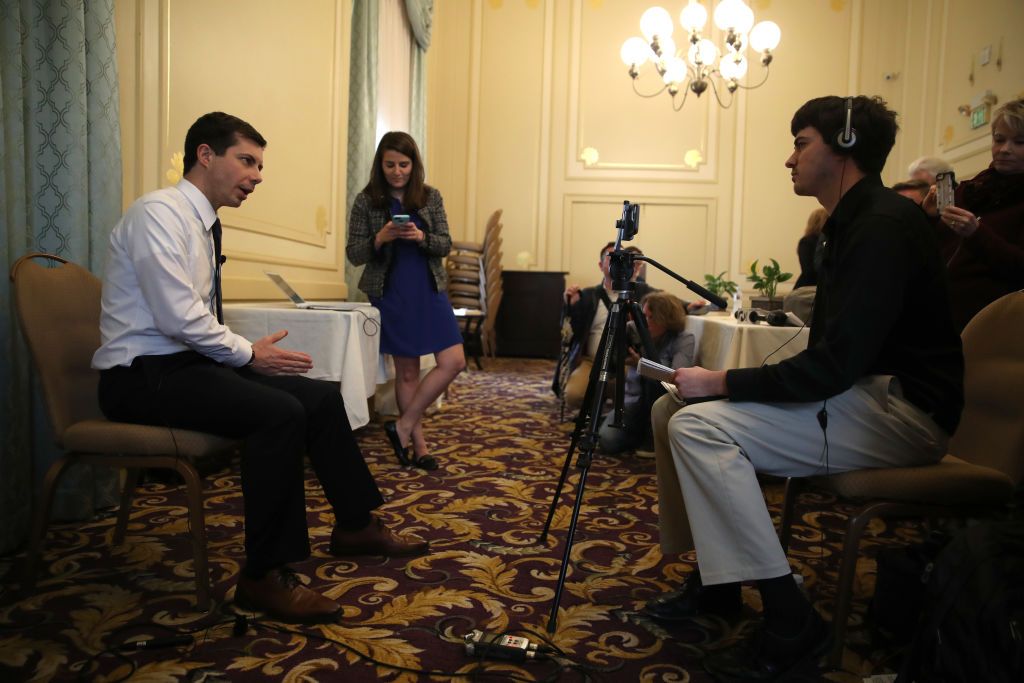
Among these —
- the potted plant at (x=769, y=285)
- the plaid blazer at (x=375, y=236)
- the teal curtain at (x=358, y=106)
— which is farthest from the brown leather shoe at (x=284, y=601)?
the teal curtain at (x=358, y=106)

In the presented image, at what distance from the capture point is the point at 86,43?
7.02 feet

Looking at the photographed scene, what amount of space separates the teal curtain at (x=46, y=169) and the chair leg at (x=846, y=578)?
2094 mm

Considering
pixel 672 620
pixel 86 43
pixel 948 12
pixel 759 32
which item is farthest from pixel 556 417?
pixel 948 12

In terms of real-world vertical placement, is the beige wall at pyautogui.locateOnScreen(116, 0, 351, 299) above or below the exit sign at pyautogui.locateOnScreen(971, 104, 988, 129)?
below

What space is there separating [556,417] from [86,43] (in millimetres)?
3036

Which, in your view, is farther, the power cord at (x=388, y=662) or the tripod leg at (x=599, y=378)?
the tripod leg at (x=599, y=378)

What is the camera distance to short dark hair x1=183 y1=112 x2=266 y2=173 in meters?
1.88

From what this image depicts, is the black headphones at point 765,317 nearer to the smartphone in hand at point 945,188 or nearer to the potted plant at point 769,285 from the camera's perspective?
the potted plant at point 769,285

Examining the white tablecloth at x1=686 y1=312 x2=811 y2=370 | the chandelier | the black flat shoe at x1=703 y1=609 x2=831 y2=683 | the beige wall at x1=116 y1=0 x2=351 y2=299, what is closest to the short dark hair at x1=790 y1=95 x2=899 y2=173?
the black flat shoe at x1=703 y1=609 x2=831 y2=683

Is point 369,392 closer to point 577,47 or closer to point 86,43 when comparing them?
point 86,43

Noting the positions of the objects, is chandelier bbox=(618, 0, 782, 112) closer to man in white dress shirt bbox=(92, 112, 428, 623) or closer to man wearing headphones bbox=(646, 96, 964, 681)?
man wearing headphones bbox=(646, 96, 964, 681)

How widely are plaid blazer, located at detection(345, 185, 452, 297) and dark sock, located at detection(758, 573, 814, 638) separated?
2060 mm

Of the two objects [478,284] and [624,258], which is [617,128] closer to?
[478,284]

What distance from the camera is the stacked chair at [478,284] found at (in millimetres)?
6656
